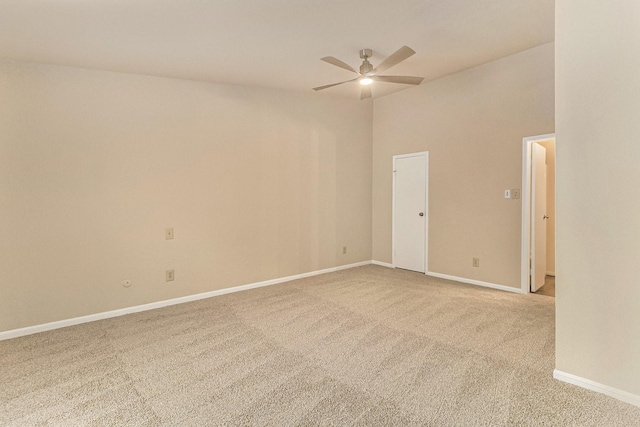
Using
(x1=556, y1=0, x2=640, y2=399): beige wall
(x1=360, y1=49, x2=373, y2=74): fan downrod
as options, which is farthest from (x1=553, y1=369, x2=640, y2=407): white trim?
(x1=360, y1=49, x2=373, y2=74): fan downrod

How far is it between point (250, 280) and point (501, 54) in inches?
161

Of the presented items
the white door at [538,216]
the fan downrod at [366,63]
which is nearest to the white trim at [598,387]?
the white door at [538,216]

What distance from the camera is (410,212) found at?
5.18 metres

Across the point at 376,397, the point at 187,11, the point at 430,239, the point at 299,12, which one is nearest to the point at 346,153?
the point at 430,239

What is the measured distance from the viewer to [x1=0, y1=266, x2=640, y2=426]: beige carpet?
1.86 meters

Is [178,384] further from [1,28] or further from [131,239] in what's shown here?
[1,28]

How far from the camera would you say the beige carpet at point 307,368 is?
6.10 ft

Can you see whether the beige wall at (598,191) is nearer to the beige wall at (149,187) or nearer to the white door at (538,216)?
the white door at (538,216)

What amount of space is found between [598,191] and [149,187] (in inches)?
158

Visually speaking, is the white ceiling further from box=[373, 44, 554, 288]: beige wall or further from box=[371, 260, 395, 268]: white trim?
box=[371, 260, 395, 268]: white trim

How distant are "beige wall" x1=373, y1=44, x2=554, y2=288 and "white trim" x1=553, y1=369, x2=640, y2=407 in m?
2.01

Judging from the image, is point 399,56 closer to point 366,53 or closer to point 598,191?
point 366,53

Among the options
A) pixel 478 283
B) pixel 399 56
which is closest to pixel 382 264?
pixel 478 283

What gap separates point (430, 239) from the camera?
4887 millimetres
